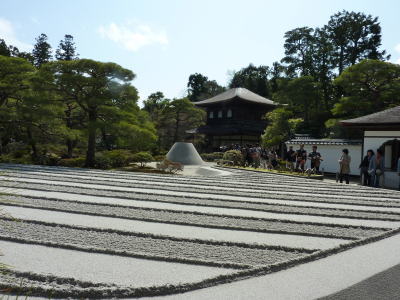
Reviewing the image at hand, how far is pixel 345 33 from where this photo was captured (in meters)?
26.4

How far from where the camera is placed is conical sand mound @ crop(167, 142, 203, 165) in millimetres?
17109

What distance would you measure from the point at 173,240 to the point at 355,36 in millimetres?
27528

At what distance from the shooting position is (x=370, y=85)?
1755 cm

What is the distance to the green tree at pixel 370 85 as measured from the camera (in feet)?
55.0

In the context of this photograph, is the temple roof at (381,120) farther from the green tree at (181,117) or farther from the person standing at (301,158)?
the green tree at (181,117)

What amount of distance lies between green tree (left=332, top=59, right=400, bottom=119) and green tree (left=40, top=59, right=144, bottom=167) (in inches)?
428

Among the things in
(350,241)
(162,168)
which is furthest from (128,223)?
(162,168)

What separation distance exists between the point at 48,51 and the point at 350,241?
42.4 meters

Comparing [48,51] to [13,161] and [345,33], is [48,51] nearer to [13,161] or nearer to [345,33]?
[13,161]

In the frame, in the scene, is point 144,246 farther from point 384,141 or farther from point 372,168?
point 384,141

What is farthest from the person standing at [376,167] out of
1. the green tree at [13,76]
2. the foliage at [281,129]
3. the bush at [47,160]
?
the green tree at [13,76]

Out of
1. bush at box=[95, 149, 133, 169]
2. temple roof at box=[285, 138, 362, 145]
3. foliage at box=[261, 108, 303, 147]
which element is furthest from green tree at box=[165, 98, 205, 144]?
temple roof at box=[285, 138, 362, 145]

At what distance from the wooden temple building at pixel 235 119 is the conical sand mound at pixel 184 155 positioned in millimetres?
9568

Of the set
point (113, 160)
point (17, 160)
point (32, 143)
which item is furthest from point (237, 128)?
point (17, 160)
